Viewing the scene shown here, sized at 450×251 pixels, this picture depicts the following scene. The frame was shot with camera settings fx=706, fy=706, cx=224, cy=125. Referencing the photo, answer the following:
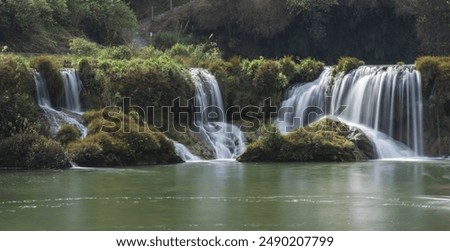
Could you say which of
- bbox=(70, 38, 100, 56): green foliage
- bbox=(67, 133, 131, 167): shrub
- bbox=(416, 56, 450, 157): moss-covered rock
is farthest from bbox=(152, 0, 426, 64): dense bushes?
bbox=(67, 133, 131, 167): shrub

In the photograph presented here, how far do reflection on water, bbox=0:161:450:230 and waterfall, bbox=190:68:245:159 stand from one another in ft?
13.8

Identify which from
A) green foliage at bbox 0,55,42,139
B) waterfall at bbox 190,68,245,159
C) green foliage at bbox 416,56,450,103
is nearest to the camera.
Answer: green foliage at bbox 0,55,42,139

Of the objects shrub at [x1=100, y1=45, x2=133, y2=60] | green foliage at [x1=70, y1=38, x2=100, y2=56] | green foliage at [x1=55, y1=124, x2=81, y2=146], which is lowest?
green foliage at [x1=55, y1=124, x2=81, y2=146]

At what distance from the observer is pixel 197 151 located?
25.1 metres

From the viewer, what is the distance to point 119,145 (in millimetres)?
22391

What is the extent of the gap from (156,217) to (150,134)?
1152 centimetres

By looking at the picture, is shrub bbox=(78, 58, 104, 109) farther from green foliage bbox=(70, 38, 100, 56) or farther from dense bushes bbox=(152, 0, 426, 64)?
dense bushes bbox=(152, 0, 426, 64)

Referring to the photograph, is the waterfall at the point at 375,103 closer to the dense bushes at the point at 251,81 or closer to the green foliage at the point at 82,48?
the dense bushes at the point at 251,81

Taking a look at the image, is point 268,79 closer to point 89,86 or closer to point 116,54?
point 116,54

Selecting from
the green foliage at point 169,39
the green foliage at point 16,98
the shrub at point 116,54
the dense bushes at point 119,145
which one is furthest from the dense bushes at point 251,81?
the green foliage at point 169,39

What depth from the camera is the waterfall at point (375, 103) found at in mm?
26969

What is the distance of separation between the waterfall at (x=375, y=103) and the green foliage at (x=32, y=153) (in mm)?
10106

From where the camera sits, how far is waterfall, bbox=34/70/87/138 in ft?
77.0

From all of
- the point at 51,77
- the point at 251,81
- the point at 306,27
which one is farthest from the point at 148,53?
the point at 306,27
